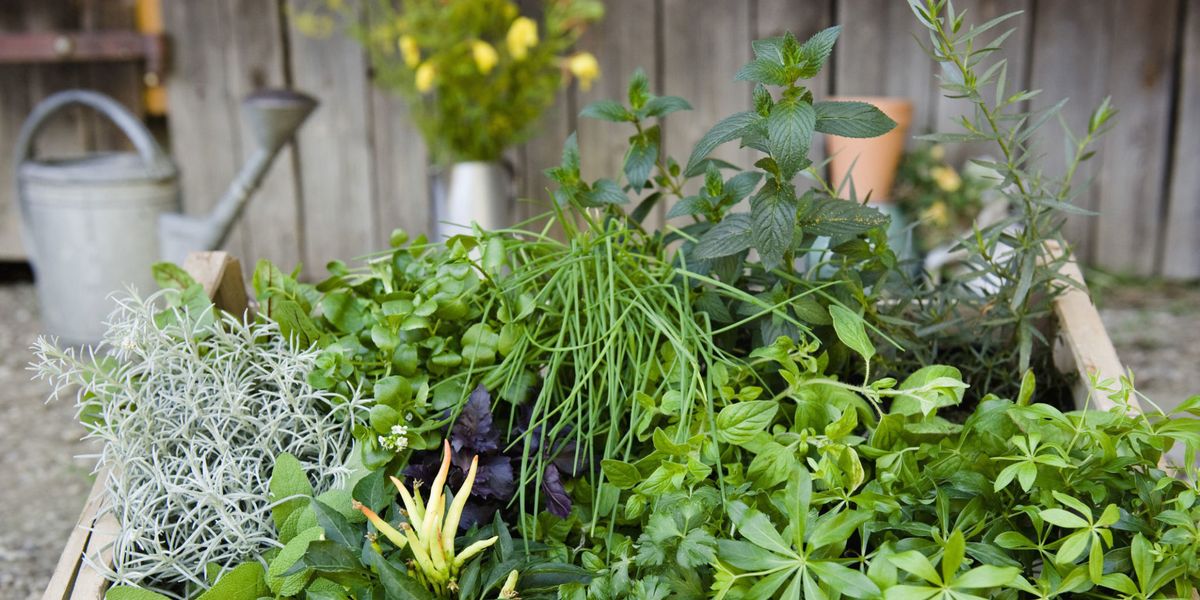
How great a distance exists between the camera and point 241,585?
644mm

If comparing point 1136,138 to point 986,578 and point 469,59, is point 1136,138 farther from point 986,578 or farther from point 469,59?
point 986,578

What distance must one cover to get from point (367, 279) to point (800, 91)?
421 millimetres

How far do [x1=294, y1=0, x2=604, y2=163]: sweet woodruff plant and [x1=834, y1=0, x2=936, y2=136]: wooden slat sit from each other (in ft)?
2.36

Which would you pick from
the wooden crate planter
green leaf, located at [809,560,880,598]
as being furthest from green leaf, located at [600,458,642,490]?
the wooden crate planter

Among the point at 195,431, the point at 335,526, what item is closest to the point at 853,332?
the point at 335,526

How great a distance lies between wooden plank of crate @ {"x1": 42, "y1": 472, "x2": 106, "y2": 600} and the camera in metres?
0.68

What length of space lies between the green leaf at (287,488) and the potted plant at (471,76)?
1691 millimetres

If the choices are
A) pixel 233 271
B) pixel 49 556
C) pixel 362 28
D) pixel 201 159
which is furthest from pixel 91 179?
pixel 233 271

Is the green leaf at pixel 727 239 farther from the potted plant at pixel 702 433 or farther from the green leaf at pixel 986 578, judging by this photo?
the green leaf at pixel 986 578

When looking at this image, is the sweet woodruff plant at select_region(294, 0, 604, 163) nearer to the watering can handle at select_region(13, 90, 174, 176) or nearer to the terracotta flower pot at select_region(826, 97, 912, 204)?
the watering can handle at select_region(13, 90, 174, 176)

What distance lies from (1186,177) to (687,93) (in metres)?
1.47

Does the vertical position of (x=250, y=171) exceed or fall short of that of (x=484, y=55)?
it falls short

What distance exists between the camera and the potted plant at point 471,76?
2.41 meters

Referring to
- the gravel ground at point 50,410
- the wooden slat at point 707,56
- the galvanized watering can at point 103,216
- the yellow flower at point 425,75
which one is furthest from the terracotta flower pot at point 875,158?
the galvanized watering can at point 103,216
